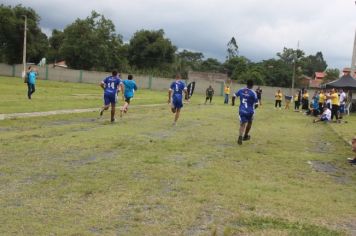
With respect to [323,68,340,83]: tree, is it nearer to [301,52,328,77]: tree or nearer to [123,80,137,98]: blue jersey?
[301,52,328,77]: tree

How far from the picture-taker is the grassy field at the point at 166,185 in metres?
6.06

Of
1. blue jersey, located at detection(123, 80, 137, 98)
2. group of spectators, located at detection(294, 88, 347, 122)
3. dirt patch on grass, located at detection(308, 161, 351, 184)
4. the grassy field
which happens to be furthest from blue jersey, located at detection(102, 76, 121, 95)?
group of spectators, located at detection(294, 88, 347, 122)

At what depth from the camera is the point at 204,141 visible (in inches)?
552

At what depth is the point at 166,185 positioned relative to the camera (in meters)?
8.09

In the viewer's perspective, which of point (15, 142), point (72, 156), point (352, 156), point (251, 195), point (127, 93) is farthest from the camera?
point (127, 93)

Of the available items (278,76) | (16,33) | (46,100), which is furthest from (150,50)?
(46,100)

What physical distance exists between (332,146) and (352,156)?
2315 mm

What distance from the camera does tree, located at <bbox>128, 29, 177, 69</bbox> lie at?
82.2m

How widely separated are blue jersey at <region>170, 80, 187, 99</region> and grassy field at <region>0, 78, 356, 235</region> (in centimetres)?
379

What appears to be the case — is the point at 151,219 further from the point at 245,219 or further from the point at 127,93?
the point at 127,93

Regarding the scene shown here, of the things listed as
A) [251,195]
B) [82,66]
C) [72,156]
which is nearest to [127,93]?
[72,156]

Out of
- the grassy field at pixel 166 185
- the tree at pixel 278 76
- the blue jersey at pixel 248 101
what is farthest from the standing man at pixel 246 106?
the tree at pixel 278 76

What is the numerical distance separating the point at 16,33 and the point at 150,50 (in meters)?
20.2

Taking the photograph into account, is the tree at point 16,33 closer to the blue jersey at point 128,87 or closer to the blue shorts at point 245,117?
the blue jersey at point 128,87
